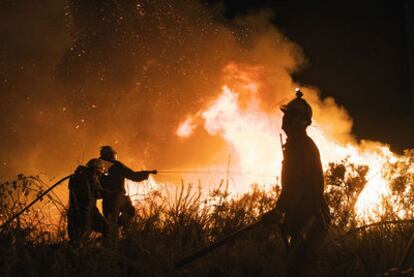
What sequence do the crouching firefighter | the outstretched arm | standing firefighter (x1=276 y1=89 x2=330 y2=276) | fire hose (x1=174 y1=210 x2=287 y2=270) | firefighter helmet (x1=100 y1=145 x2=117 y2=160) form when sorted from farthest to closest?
1. firefighter helmet (x1=100 y1=145 x2=117 y2=160)
2. the outstretched arm
3. the crouching firefighter
4. standing firefighter (x1=276 y1=89 x2=330 y2=276)
5. fire hose (x1=174 y1=210 x2=287 y2=270)

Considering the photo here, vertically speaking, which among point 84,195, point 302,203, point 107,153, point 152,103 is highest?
point 152,103

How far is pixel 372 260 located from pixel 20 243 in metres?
3.62

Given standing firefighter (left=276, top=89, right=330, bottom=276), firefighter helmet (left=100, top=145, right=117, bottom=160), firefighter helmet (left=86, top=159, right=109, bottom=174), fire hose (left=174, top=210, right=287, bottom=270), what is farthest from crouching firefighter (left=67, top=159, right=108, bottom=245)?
standing firefighter (left=276, top=89, right=330, bottom=276)

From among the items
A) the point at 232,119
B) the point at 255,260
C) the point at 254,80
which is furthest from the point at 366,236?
the point at 254,80

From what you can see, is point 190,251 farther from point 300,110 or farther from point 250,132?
point 250,132

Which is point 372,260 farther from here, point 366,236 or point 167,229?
point 167,229

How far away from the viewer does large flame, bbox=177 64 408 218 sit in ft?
48.6

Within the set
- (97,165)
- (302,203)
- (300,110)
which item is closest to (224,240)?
(302,203)

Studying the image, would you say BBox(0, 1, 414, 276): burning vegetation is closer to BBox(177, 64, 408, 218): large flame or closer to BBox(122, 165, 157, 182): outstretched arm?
BBox(177, 64, 408, 218): large flame

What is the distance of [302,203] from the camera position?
4535 mm

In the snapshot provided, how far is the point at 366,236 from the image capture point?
17.5 ft

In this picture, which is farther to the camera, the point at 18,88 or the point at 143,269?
the point at 18,88

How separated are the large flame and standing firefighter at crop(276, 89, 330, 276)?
9335mm

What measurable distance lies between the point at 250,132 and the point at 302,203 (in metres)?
11.9
